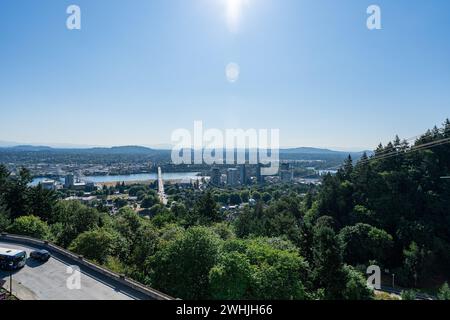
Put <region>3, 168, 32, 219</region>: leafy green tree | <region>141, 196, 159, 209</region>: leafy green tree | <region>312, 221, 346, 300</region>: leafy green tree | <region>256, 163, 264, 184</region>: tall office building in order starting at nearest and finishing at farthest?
<region>312, 221, 346, 300</region>: leafy green tree < <region>3, 168, 32, 219</region>: leafy green tree < <region>141, 196, 159, 209</region>: leafy green tree < <region>256, 163, 264, 184</region>: tall office building

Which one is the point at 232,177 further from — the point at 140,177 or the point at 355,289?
the point at 355,289

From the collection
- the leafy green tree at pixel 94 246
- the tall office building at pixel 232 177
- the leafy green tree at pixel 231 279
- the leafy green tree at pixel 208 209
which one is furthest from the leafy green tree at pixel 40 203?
the tall office building at pixel 232 177

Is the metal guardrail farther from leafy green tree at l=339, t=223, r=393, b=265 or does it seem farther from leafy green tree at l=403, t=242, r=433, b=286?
leafy green tree at l=403, t=242, r=433, b=286

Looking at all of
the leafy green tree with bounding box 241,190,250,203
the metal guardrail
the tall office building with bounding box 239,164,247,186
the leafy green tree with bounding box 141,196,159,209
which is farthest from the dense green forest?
the tall office building with bounding box 239,164,247,186

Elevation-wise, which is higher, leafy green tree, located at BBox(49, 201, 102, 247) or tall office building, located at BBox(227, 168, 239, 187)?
leafy green tree, located at BBox(49, 201, 102, 247)

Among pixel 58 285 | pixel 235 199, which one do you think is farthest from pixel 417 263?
pixel 235 199

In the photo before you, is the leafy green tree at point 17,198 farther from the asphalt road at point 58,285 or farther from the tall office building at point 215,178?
the tall office building at point 215,178

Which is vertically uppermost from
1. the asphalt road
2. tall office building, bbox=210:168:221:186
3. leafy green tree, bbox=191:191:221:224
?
the asphalt road
